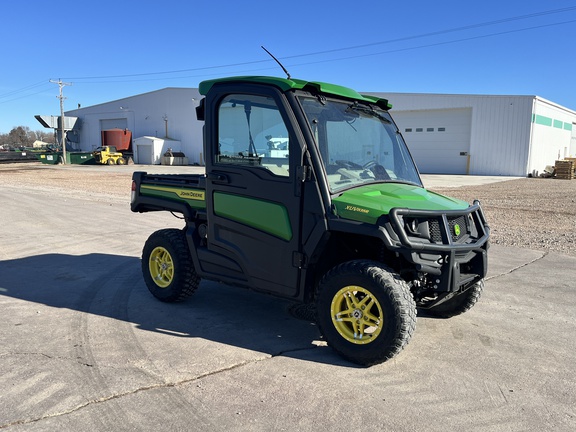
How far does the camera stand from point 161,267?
5.42m

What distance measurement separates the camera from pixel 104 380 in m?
3.49

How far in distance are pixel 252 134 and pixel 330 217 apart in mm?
1119

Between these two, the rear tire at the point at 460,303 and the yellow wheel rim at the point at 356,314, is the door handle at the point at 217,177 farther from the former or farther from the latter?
the rear tire at the point at 460,303

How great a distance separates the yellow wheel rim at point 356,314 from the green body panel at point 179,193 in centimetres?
182

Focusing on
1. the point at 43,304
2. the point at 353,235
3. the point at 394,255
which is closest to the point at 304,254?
the point at 353,235

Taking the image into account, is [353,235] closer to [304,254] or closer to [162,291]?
[304,254]

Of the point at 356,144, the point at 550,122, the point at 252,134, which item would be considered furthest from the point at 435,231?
the point at 550,122

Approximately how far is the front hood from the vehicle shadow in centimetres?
122

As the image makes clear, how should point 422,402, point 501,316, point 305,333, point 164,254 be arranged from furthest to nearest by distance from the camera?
point 164,254 < point 501,316 < point 305,333 < point 422,402

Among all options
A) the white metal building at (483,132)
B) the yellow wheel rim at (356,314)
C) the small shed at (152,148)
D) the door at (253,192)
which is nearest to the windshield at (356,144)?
the door at (253,192)

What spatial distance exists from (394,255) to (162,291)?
8.57ft

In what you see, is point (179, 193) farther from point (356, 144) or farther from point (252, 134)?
point (356, 144)

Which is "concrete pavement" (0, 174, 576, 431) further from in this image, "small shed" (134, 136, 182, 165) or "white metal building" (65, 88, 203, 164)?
"small shed" (134, 136, 182, 165)

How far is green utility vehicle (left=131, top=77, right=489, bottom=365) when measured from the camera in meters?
3.74
